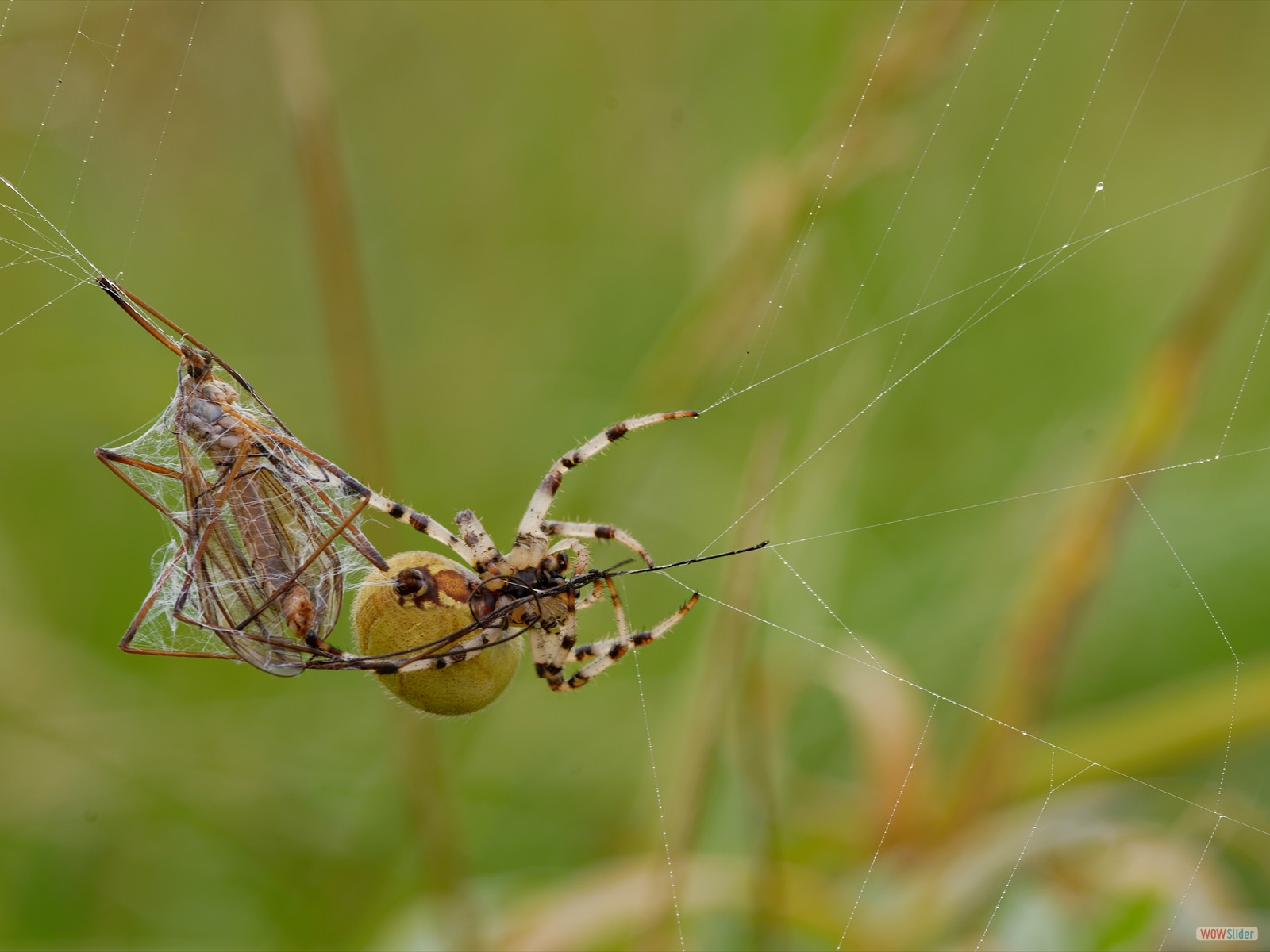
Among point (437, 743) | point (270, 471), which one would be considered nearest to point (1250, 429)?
point (437, 743)

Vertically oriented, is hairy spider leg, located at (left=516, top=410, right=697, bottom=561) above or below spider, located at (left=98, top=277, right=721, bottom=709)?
above

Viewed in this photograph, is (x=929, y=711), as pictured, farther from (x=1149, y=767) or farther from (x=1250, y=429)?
(x=1250, y=429)

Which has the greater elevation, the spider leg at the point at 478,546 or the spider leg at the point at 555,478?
the spider leg at the point at 555,478

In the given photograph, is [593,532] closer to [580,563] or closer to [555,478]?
[580,563]

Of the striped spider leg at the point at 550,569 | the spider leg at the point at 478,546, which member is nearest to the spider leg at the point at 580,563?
the striped spider leg at the point at 550,569

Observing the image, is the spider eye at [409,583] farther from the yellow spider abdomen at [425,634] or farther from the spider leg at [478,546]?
the spider leg at [478,546]

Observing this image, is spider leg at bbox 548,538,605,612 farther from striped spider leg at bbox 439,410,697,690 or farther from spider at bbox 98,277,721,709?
spider at bbox 98,277,721,709

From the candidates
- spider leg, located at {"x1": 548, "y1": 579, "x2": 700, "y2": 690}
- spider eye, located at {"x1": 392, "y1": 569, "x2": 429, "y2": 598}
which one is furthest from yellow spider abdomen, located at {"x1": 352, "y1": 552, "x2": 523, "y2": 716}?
spider leg, located at {"x1": 548, "y1": 579, "x2": 700, "y2": 690}
